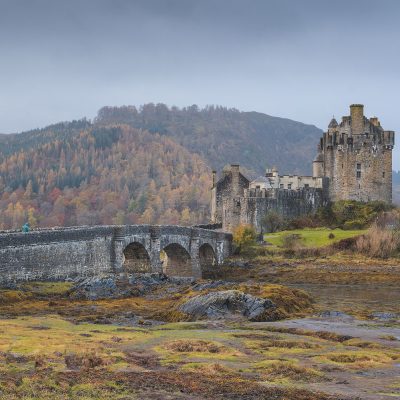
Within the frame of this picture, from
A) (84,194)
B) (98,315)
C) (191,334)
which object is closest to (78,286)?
(98,315)

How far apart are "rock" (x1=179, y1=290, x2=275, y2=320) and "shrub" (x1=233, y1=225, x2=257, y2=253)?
32.7 metres

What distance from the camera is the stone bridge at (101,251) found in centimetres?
3450

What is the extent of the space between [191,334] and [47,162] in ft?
561

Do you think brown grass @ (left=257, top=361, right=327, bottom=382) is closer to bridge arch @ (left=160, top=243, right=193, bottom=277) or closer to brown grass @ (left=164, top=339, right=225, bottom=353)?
brown grass @ (left=164, top=339, right=225, bottom=353)

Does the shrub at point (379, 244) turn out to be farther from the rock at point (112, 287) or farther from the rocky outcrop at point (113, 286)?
the rock at point (112, 287)

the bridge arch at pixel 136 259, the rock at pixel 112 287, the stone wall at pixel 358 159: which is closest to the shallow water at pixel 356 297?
the rock at pixel 112 287

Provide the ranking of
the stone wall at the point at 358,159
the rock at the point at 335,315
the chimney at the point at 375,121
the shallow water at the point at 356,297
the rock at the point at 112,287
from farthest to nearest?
1. the chimney at the point at 375,121
2. the stone wall at the point at 358,159
3. the rock at the point at 112,287
4. the shallow water at the point at 356,297
5. the rock at the point at 335,315

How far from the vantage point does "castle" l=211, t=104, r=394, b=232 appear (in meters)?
70.4

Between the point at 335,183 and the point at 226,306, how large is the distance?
1811 inches

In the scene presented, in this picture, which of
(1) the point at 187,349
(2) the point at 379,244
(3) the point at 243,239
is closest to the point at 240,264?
(3) the point at 243,239

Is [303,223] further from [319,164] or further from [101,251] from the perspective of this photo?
[101,251]

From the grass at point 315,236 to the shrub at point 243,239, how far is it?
2.12 metres

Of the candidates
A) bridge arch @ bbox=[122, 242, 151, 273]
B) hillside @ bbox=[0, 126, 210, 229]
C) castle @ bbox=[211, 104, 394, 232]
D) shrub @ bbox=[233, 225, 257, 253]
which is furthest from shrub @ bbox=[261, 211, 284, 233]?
hillside @ bbox=[0, 126, 210, 229]

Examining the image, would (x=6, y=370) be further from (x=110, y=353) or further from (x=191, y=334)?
(x=191, y=334)
